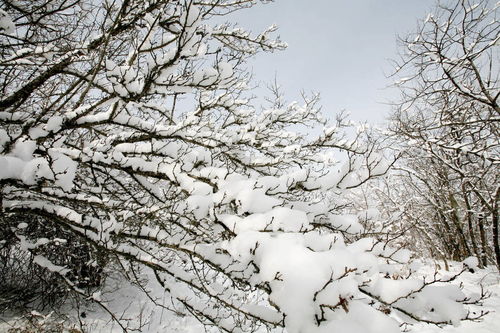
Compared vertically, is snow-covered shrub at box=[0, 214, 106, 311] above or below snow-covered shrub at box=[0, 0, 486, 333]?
below

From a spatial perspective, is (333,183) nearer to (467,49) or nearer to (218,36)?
(218,36)

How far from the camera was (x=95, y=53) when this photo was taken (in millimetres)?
3008

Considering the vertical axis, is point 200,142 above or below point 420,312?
above

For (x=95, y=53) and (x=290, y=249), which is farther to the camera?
(x=95, y=53)

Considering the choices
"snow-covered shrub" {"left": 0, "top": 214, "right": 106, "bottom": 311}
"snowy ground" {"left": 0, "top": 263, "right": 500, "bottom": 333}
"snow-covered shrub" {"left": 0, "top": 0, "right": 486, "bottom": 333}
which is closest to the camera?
"snow-covered shrub" {"left": 0, "top": 0, "right": 486, "bottom": 333}

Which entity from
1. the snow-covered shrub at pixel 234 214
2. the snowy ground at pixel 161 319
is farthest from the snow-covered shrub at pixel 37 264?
the snow-covered shrub at pixel 234 214

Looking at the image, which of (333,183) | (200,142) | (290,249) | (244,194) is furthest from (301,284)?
(200,142)

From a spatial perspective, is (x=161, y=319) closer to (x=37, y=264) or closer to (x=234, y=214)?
(x=37, y=264)

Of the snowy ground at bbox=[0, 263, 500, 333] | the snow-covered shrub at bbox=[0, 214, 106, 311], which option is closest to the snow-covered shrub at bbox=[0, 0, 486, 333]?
the snow-covered shrub at bbox=[0, 214, 106, 311]

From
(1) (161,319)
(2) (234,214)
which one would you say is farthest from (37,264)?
(2) (234,214)

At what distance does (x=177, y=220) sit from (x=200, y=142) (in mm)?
1120

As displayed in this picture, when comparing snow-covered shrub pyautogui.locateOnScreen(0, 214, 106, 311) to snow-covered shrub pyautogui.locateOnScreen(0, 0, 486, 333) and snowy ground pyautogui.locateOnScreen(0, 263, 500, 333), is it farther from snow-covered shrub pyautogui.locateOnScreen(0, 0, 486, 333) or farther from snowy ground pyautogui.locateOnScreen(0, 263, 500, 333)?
snow-covered shrub pyautogui.locateOnScreen(0, 0, 486, 333)

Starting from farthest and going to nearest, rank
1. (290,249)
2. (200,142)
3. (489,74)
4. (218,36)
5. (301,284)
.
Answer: (489,74), (218,36), (200,142), (290,249), (301,284)

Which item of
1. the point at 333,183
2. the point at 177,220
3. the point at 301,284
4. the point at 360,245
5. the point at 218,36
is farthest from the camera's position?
the point at 218,36
